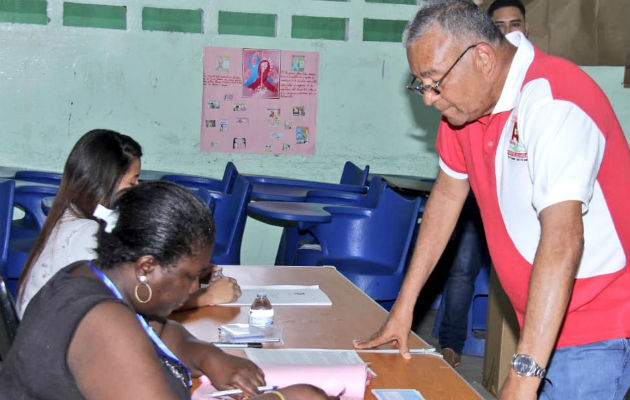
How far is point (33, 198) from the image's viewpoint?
4.33 m

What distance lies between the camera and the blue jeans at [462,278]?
4340 mm

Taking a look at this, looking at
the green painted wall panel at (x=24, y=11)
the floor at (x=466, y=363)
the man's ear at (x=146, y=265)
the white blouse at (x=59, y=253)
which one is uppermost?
the green painted wall panel at (x=24, y=11)

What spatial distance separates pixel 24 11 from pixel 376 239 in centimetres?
329

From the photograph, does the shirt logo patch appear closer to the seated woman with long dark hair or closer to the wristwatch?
the wristwatch

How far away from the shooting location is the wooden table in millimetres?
1776

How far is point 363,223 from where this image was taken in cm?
414

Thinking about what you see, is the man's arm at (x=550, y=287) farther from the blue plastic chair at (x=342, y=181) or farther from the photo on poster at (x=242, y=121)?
the photo on poster at (x=242, y=121)

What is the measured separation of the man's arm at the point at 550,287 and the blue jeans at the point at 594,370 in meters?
0.27

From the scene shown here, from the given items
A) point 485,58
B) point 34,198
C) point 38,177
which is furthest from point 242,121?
point 485,58

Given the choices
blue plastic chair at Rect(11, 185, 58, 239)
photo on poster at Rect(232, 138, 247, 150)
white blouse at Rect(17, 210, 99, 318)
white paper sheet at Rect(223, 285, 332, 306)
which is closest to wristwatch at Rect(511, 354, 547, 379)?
white paper sheet at Rect(223, 285, 332, 306)

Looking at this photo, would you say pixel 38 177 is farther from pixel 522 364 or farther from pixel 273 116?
pixel 522 364

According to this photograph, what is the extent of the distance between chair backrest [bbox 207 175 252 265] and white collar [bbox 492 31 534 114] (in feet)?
8.64

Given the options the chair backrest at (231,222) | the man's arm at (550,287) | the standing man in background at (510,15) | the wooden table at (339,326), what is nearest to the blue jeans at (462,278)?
the standing man in background at (510,15)

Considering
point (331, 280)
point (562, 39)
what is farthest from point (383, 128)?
point (331, 280)
